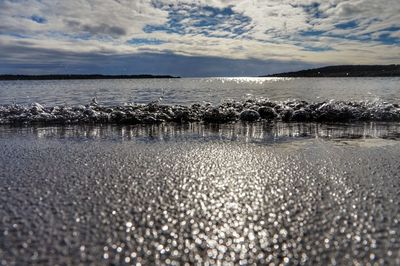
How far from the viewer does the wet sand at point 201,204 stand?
1.91m

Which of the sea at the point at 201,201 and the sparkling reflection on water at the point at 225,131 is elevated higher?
the sea at the point at 201,201

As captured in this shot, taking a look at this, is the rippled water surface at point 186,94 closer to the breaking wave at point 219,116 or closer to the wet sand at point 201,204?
the breaking wave at point 219,116

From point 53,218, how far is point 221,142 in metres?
3.59

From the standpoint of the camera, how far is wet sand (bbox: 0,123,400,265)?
Result: 1910 mm

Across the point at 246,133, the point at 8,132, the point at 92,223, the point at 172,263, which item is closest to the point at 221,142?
the point at 246,133

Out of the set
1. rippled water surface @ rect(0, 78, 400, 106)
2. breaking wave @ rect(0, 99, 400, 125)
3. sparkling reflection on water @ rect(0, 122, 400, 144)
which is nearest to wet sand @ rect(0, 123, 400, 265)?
sparkling reflection on water @ rect(0, 122, 400, 144)

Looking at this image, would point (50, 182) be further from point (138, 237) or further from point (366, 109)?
point (366, 109)

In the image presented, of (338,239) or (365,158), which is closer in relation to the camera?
(338,239)

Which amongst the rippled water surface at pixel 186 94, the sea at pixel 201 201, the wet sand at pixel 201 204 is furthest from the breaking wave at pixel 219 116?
the rippled water surface at pixel 186 94

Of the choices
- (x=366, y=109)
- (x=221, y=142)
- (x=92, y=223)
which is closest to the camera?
(x=92, y=223)

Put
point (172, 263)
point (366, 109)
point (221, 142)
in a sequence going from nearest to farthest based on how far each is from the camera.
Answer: point (172, 263) → point (221, 142) → point (366, 109)

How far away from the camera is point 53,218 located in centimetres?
236

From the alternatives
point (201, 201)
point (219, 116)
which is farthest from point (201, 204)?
point (219, 116)

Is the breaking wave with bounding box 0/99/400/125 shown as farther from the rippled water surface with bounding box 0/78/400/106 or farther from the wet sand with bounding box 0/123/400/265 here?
the rippled water surface with bounding box 0/78/400/106
